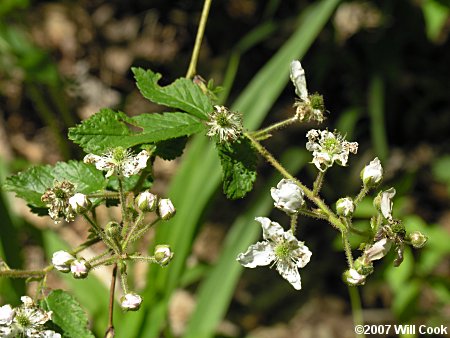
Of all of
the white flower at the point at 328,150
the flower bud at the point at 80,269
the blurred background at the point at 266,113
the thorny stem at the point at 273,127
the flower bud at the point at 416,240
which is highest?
the blurred background at the point at 266,113

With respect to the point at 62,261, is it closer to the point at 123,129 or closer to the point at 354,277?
the point at 123,129

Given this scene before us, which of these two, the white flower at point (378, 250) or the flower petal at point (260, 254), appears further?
the flower petal at point (260, 254)

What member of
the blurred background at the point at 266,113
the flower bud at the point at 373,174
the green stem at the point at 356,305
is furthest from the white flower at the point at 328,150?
the green stem at the point at 356,305

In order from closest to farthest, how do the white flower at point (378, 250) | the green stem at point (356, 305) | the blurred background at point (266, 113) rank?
the white flower at point (378, 250)
the green stem at point (356, 305)
the blurred background at point (266, 113)

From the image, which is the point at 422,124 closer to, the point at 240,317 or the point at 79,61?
the point at 240,317

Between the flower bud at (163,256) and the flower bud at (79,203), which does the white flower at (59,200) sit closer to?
the flower bud at (79,203)

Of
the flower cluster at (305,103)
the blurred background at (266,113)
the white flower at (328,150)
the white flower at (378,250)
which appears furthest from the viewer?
the blurred background at (266,113)

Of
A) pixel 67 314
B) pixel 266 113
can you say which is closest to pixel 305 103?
pixel 67 314
